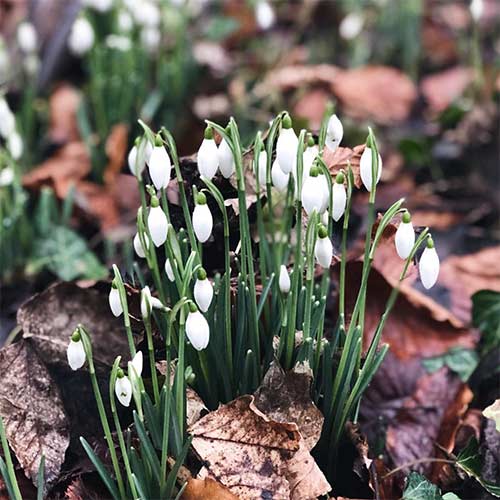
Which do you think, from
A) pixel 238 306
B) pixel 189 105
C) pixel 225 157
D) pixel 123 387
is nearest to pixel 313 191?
pixel 225 157

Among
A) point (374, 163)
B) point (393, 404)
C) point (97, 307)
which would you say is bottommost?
point (393, 404)

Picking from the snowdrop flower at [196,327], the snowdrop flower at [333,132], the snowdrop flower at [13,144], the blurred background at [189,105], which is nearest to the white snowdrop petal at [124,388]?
the snowdrop flower at [196,327]

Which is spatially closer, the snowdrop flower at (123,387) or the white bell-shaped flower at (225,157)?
the snowdrop flower at (123,387)

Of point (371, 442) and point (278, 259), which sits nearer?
point (278, 259)

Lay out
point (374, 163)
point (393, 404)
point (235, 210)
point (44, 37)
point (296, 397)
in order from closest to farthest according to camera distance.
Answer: point (374, 163) → point (296, 397) → point (235, 210) → point (393, 404) → point (44, 37)

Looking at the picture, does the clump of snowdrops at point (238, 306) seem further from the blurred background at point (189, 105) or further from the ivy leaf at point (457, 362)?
the blurred background at point (189, 105)

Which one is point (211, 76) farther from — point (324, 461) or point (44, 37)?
point (324, 461)

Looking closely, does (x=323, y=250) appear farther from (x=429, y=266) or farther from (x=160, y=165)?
(x=160, y=165)

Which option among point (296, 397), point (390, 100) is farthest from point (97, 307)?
point (390, 100)
